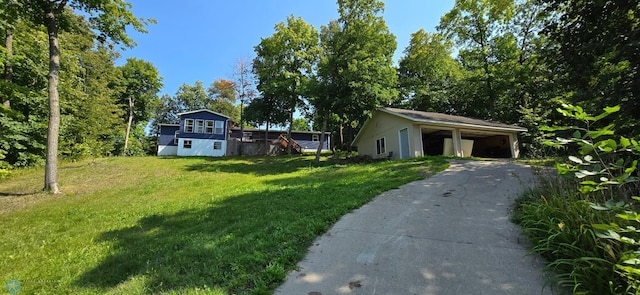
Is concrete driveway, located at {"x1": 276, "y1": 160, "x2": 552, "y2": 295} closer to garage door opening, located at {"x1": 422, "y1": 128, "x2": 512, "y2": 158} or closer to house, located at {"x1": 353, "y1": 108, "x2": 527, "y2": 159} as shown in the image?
house, located at {"x1": 353, "y1": 108, "x2": 527, "y2": 159}

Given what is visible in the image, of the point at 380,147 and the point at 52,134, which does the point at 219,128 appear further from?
the point at 52,134

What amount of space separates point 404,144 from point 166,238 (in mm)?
13795

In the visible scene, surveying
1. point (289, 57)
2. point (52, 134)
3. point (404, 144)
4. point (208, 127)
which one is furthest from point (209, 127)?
point (404, 144)

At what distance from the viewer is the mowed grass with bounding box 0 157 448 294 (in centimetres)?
327

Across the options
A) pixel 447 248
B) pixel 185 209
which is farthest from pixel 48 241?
pixel 447 248

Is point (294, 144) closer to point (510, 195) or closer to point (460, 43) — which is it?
point (460, 43)

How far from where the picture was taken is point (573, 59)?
321 inches

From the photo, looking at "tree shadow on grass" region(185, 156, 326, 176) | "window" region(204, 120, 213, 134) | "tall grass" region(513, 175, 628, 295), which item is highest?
"window" region(204, 120, 213, 134)

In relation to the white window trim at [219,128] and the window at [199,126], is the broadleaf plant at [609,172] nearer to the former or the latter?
the white window trim at [219,128]

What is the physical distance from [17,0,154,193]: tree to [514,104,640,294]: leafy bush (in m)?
13.9

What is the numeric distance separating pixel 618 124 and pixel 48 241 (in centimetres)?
1254

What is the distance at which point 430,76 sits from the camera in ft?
89.7

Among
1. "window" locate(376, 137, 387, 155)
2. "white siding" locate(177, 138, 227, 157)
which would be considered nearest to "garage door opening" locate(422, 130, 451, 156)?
"window" locate(376, 137, 387, 155)

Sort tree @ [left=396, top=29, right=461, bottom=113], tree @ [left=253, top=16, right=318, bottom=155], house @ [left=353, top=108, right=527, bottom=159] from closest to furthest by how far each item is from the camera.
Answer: house @ [left=353, top=108, right=527, bottom=159] < tree @ [left=253, top=16, right=318, bottom=155] < tree @ [left=396, top=29, right=461, bottom=113]
